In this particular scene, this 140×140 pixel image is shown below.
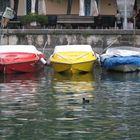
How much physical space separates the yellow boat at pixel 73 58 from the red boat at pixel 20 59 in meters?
0.89

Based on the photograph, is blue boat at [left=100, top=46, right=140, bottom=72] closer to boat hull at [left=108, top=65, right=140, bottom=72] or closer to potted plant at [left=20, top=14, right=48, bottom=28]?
boat hull at [left=108, top=65, right=140, bottom=72]

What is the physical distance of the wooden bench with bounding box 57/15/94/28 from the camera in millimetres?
44344

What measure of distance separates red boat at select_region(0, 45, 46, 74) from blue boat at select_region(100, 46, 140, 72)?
342 cm

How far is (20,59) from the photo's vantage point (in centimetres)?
3544

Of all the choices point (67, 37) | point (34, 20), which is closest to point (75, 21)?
point (34, 20)

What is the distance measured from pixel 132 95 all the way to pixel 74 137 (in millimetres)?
8775

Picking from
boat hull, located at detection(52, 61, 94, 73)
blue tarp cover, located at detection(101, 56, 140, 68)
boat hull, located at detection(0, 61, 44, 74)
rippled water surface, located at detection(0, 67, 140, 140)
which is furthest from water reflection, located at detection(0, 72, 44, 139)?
blue tarp cover, located at detection(101, 56, 140, 68)

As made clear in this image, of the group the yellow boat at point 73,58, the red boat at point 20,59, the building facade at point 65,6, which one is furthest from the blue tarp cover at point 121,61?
the building facade at point 65,6

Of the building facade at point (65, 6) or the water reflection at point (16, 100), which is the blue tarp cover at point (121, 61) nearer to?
the water reflection at point (16, 100)

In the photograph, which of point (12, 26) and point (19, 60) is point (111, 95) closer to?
point (19, 60)

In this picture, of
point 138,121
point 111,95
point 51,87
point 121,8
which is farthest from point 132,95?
point 121,8

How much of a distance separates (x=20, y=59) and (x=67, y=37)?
5.46 m

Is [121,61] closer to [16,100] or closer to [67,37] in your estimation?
[67,37]

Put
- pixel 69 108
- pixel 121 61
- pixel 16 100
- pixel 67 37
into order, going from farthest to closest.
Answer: pixel 67 37 < pixel 121 61 < pixel 16 100 < pixel 69 108
